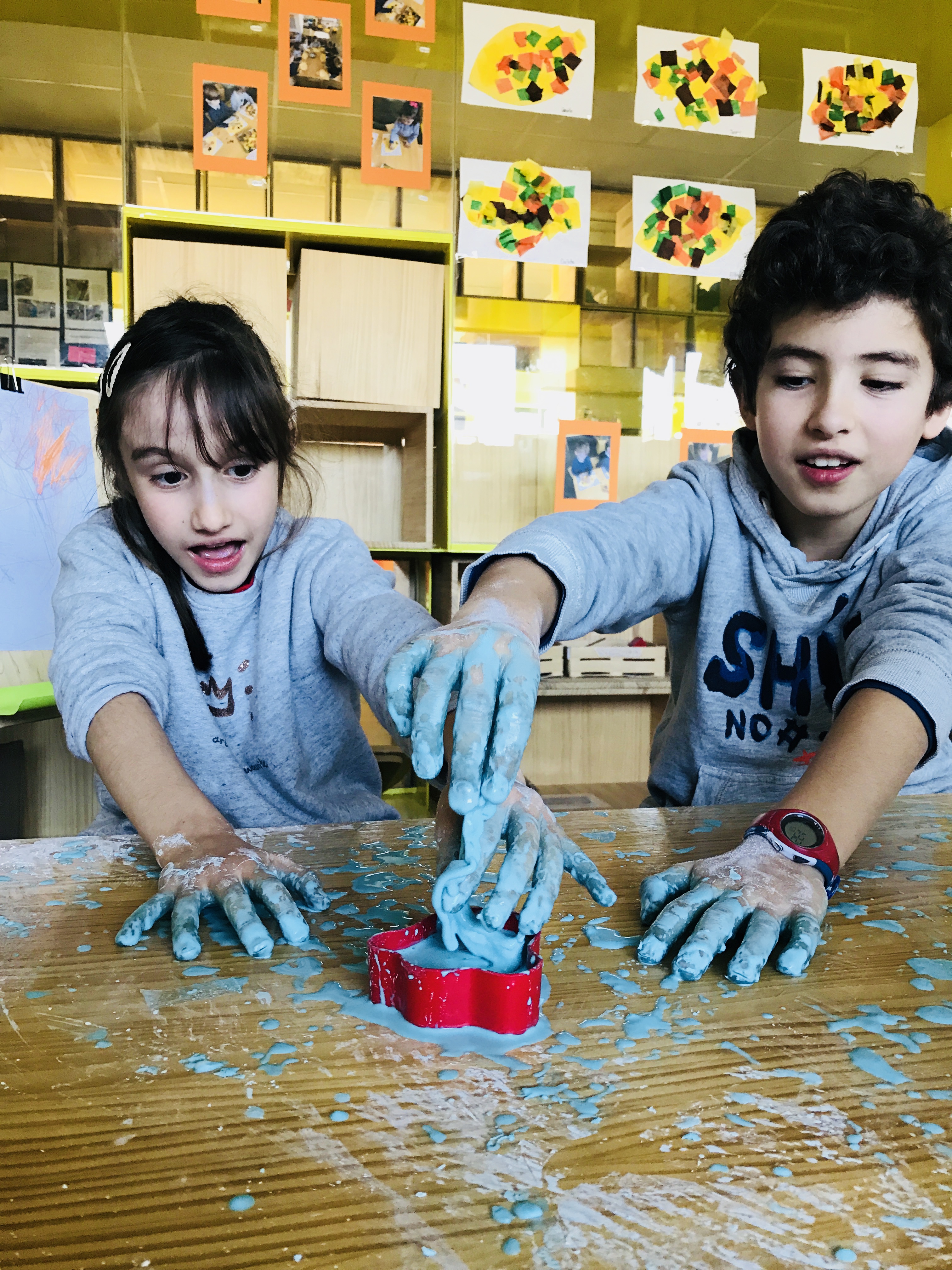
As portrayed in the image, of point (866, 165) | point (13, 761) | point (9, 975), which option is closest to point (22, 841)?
point (9, 975)

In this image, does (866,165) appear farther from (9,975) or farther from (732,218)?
(9,975)

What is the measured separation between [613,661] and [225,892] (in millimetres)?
2378

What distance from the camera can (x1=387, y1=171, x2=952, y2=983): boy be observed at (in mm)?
613

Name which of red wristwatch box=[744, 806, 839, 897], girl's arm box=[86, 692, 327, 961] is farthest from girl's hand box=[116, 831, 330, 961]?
red wristwatch box=[744, 806, 839, 897]

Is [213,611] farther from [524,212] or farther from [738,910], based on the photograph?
[524,212]

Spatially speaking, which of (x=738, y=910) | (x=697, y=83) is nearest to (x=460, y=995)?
(x=738, y=910)

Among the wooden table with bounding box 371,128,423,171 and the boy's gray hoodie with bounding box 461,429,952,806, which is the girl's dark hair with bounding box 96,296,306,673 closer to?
the boy's gray hoodie with bounding box 461,429,952,806

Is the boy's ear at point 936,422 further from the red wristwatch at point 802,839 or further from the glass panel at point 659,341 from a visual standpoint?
the glass panel at point 659,341

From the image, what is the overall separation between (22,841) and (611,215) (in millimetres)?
2822

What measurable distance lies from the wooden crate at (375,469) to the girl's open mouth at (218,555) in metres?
1.64

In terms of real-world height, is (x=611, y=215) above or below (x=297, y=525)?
above

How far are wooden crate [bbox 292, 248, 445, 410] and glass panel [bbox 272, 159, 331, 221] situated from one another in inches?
7.6

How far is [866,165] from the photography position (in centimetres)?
329

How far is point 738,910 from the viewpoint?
0.62 meters
